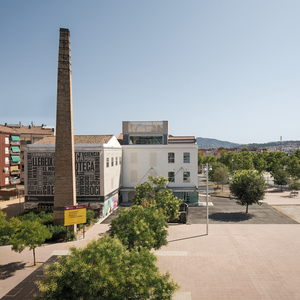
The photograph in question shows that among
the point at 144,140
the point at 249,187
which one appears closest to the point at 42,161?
the point at 144,140

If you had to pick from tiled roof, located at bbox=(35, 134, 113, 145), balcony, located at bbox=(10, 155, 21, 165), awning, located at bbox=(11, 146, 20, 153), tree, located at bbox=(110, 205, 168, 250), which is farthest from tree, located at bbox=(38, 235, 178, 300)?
awning, located at bbox=(11, 146, 20, 153)

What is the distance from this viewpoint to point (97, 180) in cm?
3625

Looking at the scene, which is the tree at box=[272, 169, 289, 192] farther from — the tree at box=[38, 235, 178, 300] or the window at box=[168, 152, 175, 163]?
the tree at box=[38, 235, 178, 300]

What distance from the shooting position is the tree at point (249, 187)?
36.4 metres

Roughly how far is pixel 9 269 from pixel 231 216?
27114mm

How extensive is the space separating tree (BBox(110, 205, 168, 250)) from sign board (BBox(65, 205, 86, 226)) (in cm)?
897

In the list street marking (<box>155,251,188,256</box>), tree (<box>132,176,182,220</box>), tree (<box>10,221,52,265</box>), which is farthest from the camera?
tree (<box>132,176,182,220</box>)

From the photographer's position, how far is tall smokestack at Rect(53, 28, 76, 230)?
1063 inches

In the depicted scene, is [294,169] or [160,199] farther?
[294,169]

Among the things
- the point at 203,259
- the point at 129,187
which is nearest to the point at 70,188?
the point at 203,259

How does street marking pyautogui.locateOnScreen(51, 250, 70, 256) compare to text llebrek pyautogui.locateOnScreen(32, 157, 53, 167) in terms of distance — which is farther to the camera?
text llebrek pyautogui.locateOnScreen(32, 157, 53, 167)

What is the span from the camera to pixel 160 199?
28969 millimetres

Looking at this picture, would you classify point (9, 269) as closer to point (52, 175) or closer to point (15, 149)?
point (52, 175)

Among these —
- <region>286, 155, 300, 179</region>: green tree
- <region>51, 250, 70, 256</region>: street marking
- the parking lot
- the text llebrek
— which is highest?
the text llebrek
